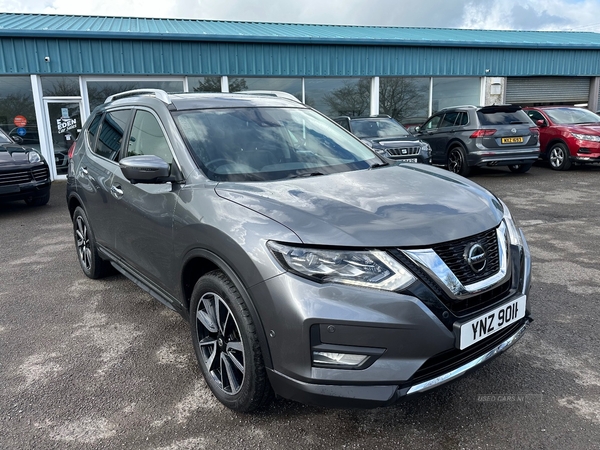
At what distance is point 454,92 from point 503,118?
268 inches

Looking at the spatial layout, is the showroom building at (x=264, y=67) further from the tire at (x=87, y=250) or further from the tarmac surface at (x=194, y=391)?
the tarmac surface at (x=194, y=391)

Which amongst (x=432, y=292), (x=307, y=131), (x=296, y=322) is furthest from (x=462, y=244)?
(x=307, y=131)

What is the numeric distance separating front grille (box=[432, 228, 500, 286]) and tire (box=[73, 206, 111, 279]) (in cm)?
341

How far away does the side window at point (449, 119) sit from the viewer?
37.4 feet

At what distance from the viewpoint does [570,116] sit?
12.2 m

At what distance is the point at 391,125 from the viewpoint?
1101cm

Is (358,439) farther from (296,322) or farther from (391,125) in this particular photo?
(391,125)

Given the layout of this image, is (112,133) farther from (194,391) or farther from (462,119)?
(462,119)

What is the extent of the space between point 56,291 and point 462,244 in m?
3.89

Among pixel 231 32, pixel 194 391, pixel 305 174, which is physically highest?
pixel 231 32

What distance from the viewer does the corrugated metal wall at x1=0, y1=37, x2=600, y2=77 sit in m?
12.3

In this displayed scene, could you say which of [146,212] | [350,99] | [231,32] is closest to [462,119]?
[350,99]

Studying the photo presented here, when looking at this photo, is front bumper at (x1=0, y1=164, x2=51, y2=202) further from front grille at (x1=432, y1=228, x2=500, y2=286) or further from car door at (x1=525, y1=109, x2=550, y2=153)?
car door at (x1=525, y1=109, x2=550, y2=153)

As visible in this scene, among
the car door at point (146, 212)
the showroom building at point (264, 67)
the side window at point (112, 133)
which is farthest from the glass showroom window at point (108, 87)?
the car door at point (146, 212)
